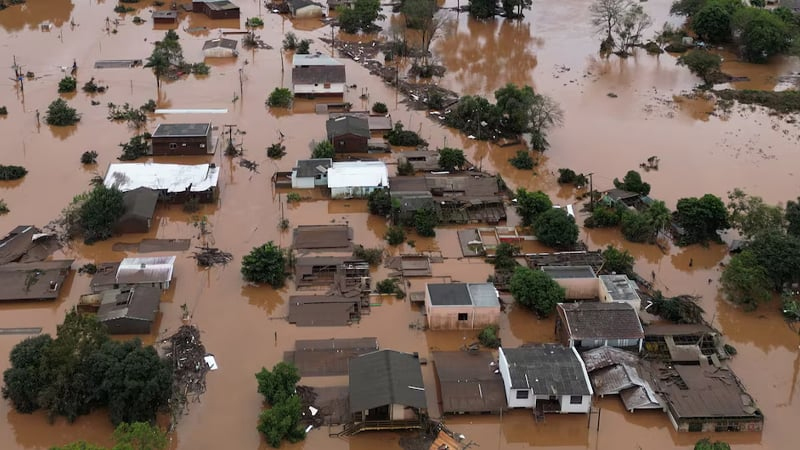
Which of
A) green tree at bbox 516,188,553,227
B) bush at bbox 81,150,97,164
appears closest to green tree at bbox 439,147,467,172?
green tree at bbox 516,188,553,227

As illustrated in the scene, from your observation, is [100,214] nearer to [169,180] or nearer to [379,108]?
[169,180]

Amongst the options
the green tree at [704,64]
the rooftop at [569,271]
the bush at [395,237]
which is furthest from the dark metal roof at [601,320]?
the green tree at [704,64]

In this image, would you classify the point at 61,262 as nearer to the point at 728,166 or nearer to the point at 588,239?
the point at 588,239

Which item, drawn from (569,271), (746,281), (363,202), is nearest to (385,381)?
(569,271)

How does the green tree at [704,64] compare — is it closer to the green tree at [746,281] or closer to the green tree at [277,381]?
the green tree at [746,281]

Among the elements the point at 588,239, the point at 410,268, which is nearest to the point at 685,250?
the point at 588,239

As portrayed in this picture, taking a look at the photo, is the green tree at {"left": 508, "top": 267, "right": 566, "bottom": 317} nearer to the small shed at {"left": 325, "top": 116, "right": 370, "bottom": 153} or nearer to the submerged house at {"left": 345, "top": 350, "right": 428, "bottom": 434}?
the submerged house at {"left": 345, "top": 350, "right": 428, "bottom": 434}
